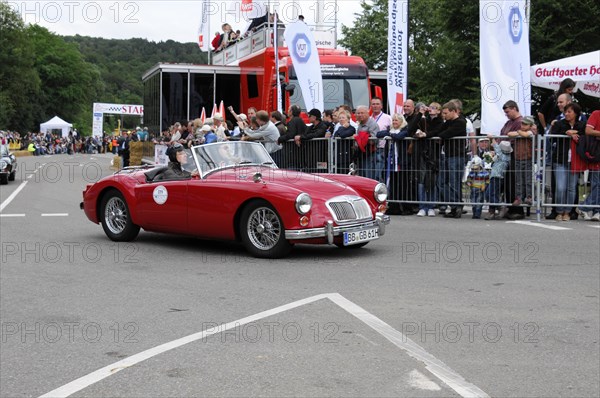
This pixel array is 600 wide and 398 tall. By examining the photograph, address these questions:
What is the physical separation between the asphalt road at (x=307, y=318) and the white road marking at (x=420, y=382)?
0.02 metres

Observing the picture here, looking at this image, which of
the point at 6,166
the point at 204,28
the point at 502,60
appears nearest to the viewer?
the point at 502,60

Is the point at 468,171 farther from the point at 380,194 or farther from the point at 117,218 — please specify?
the point at 117,218

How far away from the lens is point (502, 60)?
15.1 metres

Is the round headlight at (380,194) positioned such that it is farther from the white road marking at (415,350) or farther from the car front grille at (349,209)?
the white road marking at (415,350)

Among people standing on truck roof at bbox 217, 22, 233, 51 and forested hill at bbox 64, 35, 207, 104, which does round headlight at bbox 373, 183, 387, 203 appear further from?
forested hill at bbox 64, 35, 207, 104

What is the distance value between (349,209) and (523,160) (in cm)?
519

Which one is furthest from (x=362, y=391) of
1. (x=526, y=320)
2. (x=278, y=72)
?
(x=278, y=72)

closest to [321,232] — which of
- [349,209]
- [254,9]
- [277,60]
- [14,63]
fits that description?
[349,209]

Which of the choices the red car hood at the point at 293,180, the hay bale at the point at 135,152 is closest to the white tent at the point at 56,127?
the hay bale at the point at 135,152

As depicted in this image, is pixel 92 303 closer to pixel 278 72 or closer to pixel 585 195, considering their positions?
pixel 585 195

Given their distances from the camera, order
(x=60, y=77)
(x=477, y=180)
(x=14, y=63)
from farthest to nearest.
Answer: (x=60, y=77) → (x=14, y=63) → (x=477, y=180)

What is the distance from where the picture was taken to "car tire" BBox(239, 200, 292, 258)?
9.39m

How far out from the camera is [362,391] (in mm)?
4652

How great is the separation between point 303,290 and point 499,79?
8814mm
